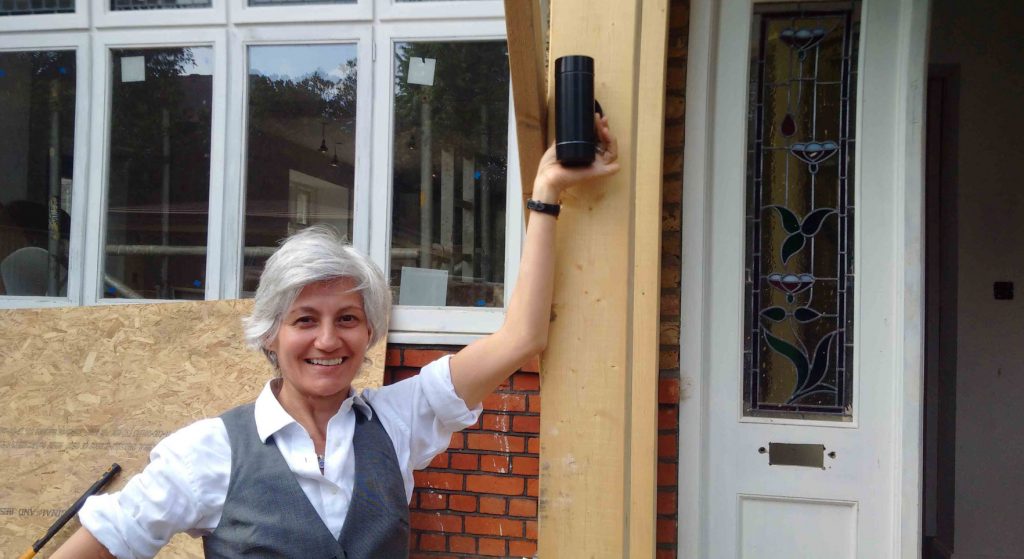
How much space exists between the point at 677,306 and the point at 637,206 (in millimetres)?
1505

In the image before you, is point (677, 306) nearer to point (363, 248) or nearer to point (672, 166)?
point (672, 166)

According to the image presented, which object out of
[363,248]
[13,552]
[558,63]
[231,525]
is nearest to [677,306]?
[363,248]

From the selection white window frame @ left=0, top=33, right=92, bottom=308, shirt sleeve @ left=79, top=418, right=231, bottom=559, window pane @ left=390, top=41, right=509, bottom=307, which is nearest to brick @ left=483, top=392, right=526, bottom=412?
window pane @ left=390, top=41, right=509, bottom=307

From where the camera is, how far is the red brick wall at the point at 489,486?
11.1ft

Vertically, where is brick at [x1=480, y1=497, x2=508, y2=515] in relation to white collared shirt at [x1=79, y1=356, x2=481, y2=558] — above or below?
below

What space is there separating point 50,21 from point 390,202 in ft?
6.40

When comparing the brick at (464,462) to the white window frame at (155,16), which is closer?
the brick at (464,462)

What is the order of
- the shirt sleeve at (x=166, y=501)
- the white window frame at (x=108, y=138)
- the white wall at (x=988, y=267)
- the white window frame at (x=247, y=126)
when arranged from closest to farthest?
the shirt sleeve at (x=166, y=501)
the white window frame at (x=247, y=126)
the white window frame at (x=108, y=138)
the white wall at (x=988, y=267)

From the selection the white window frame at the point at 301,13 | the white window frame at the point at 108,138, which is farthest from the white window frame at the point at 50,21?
the white window frame at the point at 301,13

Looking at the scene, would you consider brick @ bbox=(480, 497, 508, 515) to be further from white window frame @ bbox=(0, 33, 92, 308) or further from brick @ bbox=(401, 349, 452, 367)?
white window frame @ bbox=(0, 33, 92, 308)

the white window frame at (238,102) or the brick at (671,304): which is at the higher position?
the white window frame at (238,102)

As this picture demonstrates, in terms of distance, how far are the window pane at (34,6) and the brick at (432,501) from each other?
290 centimetres

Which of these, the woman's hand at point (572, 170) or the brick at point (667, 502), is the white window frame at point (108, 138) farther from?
the woman's hand at point (572, 170)

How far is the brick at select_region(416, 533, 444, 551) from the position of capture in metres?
3.44
